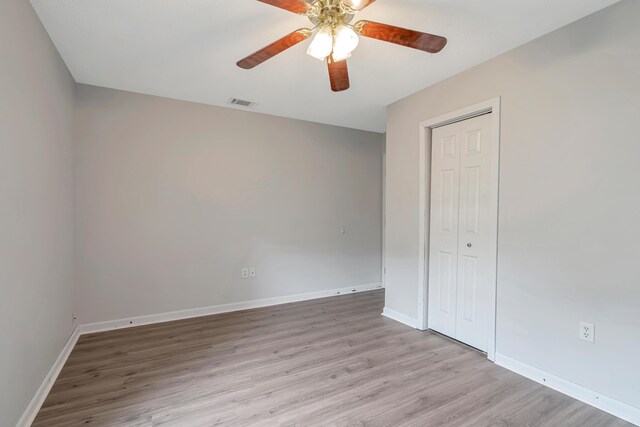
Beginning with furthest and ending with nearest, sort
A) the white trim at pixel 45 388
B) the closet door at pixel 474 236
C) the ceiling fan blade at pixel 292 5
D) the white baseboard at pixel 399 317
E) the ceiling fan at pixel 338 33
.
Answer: the white baseboard at pixel 399 317, the closet door at pixel 474 236, the white trim at pixel 45 388, the ceiling fan at pixel 338 33, the ceiling fan blade at pixel 292 5

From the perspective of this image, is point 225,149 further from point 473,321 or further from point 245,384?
point 473,321

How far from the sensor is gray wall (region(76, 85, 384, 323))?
10.3 ft

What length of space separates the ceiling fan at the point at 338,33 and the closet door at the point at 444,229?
1.41m

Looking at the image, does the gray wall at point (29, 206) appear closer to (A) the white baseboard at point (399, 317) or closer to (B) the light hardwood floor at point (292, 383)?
(B) the light hardwood floor at point (292, 383)

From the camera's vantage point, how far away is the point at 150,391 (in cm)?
209

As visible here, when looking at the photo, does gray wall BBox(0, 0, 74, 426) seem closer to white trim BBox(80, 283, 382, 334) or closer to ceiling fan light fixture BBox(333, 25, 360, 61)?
white trim BBox(80, 283, 382, 334)

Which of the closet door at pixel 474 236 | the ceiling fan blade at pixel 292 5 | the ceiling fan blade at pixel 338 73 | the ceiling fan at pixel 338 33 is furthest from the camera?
the closet door at pixel 474 236

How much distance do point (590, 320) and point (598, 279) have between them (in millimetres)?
274

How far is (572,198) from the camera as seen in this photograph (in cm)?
204

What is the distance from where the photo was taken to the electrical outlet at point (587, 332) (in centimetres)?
194

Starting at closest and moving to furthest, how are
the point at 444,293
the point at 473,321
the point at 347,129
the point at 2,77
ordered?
the point at 2,77, the point at 473,321, the point at 444,293, the point at 347,129

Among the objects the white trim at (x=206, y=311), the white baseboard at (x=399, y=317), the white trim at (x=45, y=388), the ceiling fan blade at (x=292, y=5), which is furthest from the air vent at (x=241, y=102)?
the white baseboard at (x=399, y=317)

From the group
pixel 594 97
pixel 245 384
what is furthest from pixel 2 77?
pixel 594 97

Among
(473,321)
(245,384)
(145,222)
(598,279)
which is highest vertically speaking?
(145,222)
